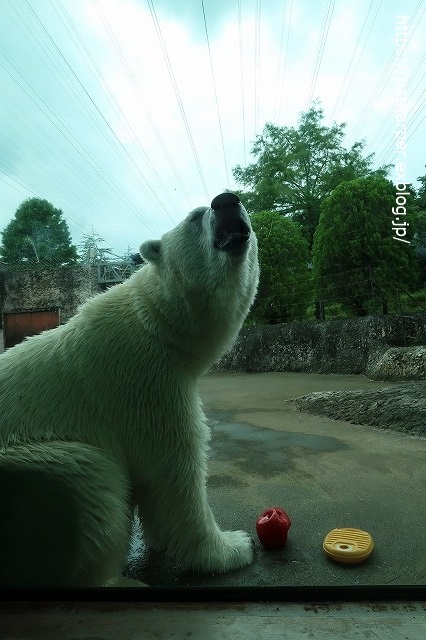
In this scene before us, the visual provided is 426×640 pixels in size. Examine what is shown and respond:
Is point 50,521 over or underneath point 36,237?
underneath

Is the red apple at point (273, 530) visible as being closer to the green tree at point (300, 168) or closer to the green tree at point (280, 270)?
the green tree at point (280, 270)

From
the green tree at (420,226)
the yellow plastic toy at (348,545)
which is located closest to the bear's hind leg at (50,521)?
→ the yellow plastic toy at (348,545)

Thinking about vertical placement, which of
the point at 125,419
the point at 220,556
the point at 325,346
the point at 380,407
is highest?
the point at 325,346

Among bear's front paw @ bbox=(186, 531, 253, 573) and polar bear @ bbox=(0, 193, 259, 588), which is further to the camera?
bear's front paw @ bbox=(186, 531, 253, 573)

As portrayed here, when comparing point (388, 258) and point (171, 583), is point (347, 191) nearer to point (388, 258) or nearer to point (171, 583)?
point (388, 258)

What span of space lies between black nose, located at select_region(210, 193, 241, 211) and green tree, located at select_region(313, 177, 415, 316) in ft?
1.66

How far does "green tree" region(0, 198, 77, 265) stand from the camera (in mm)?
1404

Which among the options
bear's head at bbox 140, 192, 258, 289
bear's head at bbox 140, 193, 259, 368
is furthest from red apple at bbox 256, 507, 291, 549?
bear's head at bbox 140, 192, 258, 289

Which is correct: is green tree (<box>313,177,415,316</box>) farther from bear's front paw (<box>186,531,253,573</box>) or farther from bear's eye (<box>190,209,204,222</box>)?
bear's front paw (<box>186,531,253,573</box>)

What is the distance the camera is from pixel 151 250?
1641mm

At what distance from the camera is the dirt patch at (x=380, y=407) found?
271 centimetres

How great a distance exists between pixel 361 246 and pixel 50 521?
1.57m

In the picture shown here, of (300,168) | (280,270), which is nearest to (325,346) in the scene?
(280,270)

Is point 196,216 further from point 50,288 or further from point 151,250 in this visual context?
point 50,288
